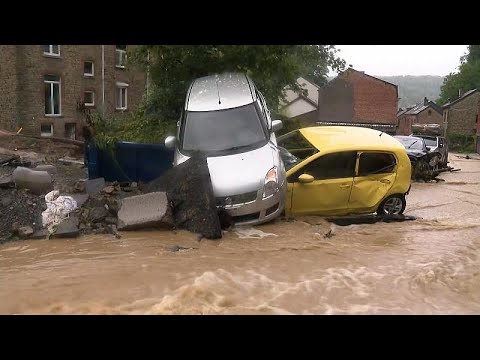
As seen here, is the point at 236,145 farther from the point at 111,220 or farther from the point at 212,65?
the point at 212,65

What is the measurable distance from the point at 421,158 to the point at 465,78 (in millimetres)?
67939

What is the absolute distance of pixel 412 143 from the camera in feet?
56.3

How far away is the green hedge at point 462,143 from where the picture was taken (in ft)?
174

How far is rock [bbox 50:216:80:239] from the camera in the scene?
6.84 metres

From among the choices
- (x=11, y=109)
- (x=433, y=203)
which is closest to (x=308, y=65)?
(x=433, y=203)

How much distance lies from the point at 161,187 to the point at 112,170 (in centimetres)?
232

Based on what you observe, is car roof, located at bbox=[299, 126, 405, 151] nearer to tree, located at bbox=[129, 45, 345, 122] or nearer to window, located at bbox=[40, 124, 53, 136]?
tree, located at bbox=[129, 45, 345, 122]

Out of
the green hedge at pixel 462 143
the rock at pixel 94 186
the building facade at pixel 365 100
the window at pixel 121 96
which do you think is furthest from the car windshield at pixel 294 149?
the green hedge at pixel 462 143

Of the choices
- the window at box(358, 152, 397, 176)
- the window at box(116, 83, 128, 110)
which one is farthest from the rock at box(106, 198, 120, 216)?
the window at box(116, 83, 128, 110)

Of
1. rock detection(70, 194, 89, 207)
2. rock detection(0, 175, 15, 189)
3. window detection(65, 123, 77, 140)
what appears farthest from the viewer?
window detection(65, 123, 77, 140)

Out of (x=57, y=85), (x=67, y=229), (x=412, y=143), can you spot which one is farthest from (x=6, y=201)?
(x=57, y=85)

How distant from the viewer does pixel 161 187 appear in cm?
770

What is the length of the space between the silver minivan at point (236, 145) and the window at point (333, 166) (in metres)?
0.74

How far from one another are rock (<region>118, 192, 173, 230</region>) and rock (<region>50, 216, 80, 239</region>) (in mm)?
630
